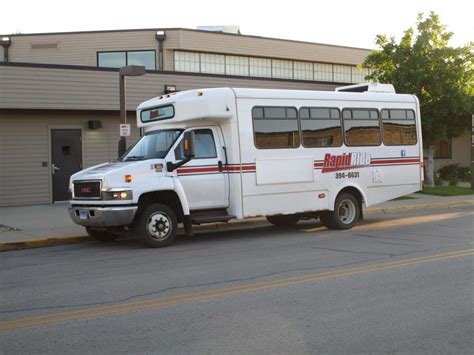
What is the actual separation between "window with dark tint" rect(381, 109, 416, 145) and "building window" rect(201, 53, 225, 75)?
13736mm

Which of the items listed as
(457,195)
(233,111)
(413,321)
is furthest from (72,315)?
(457,195)

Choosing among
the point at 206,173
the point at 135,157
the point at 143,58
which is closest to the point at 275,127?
the point at 206,173

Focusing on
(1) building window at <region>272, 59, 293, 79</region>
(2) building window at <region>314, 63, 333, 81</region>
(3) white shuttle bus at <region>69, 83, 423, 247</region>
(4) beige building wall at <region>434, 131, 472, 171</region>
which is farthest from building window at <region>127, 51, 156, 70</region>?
(4) beige building wall at <region>434, 131, 472, 171</region>

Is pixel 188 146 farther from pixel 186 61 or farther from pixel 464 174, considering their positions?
pixel 464 174

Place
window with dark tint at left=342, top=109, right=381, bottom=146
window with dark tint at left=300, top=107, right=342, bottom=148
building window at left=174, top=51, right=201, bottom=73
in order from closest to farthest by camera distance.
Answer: window with dark tint at left=300, top=107, right=342, bottom=148
window with dark tint at left=342, top=109, right=381, bottom=146
building window at left=174, top=51, right=201, bottom=73

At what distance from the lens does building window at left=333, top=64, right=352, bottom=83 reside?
99.4 ft

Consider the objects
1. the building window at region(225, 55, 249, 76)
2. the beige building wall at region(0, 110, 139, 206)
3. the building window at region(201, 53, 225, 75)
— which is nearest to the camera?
the beige building wall at region(0, 110, 139, 206)

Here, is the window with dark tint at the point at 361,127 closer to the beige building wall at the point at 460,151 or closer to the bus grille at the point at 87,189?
the bus grille at the point at 87,189

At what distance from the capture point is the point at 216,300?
21.1 ft

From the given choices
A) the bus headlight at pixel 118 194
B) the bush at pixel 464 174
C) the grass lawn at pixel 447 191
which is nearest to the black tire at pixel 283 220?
the bus headlight at pixel 118 194

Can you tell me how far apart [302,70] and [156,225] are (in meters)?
20.2

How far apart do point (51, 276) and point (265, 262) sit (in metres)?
3.15

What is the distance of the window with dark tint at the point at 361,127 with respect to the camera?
1309 centimetres

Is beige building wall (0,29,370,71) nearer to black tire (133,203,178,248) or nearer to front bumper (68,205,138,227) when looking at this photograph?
black tire (133,203,178,248)
